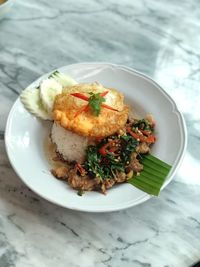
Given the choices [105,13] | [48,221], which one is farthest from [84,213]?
[105,13]

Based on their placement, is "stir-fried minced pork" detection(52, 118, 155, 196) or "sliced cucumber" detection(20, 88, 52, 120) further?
"sliced cucumber" detection(20, 88, 52, 120)

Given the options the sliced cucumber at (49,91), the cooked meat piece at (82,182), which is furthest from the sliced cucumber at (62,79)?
the cooked meat piece at (82,182)

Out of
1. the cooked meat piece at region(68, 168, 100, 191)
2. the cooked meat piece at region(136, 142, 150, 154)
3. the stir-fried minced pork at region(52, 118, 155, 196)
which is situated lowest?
the cooked meat piece at region(68, 168, 100, 191)

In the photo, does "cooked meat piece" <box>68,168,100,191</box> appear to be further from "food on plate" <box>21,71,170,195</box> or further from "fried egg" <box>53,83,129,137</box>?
"fried egg" <box>53,83,129,137</box>

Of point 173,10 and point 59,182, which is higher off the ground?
point 173,10

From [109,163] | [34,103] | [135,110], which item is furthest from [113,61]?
[109,163]

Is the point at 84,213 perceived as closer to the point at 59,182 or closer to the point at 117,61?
the point at 59,182

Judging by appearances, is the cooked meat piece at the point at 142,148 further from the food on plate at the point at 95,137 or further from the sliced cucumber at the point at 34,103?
the sliced cucumber at the point at 34,103

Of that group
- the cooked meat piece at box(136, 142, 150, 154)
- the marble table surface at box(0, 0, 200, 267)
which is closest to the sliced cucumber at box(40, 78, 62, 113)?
the marble table surface at box(0, 0, 200, 267)
